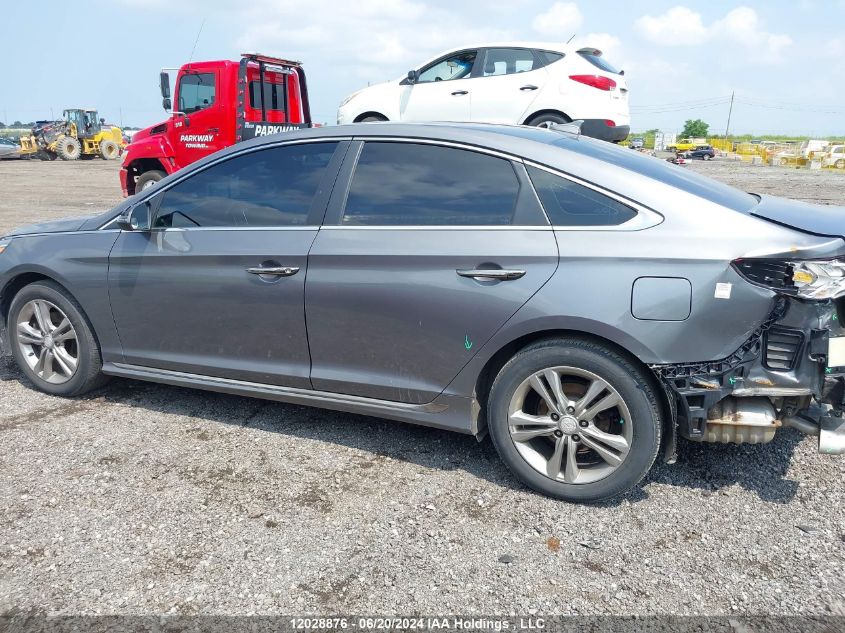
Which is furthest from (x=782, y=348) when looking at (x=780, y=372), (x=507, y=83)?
(x=507, y=83)

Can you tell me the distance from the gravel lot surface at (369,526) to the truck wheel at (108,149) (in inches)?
1388

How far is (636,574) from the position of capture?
2.63 meters

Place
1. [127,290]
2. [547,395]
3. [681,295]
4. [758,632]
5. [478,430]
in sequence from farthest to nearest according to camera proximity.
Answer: [127,290] → [478,430] → [547,395] → [681,295] → [758,632]

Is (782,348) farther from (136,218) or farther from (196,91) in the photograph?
(196,91)

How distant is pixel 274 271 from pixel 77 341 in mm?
1584

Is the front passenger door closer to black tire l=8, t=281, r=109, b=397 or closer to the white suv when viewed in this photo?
black tire l=8, t=281, r=109, b=397

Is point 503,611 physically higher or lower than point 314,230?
lower

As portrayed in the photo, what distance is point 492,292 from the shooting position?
3.05 meters

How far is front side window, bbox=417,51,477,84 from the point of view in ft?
33.1

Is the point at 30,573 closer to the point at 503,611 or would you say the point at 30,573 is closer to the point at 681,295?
the point at 503,611

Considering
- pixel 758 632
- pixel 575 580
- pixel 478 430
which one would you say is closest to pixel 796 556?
pixel 758 632

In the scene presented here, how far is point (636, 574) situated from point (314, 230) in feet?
7.02

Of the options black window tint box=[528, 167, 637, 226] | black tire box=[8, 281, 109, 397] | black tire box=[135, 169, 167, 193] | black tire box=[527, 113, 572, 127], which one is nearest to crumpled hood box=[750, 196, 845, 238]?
black window tint box=[528, 167, 637, 226]

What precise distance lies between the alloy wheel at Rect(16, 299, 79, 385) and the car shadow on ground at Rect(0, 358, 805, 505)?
267 millimetres
